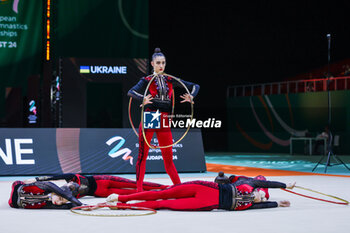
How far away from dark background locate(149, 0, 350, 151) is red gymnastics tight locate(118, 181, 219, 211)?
60.6 ft

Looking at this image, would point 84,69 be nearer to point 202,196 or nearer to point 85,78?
point 85,78

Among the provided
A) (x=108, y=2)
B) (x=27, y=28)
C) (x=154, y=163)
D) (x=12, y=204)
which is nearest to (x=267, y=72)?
(x=108, y=2)

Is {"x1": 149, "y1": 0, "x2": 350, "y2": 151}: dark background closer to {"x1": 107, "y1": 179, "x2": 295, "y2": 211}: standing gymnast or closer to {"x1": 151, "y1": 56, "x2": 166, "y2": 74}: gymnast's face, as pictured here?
{"x1": 151, "y1": 56, "x2": 166, "y2": 74}: gymnast's face

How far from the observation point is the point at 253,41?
24156 millimetres

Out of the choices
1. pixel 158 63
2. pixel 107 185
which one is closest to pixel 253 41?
pixel 158 63

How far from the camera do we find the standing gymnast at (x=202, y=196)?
16.3ft

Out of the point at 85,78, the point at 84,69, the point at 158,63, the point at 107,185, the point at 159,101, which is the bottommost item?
the point at 107,185

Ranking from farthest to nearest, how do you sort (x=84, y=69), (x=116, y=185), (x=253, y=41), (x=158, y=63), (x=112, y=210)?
1. (x=253, y=41)
2. (x=84, y=69)
3. (x=158, y=63)
4. (x=116, y=185)
5. (x=112, y=210)

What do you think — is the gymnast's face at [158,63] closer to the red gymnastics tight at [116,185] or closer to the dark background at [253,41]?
the red gymnastics tight at [116,185]

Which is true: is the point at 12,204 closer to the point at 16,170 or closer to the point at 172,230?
the point at 172,230

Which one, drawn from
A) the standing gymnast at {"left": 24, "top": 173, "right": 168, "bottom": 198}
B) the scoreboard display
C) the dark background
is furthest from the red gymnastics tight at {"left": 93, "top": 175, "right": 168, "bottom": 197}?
the dark background

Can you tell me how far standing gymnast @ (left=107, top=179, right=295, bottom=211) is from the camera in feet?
16.3

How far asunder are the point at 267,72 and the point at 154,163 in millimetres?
14746

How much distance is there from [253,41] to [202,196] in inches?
786
